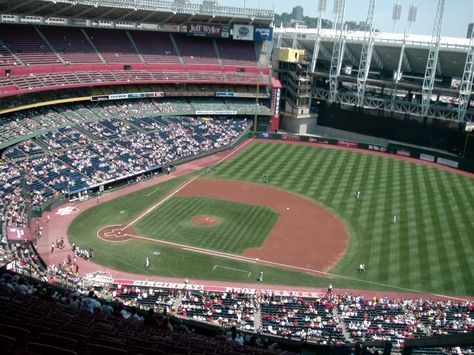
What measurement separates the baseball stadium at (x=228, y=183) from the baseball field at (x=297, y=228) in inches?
8.3

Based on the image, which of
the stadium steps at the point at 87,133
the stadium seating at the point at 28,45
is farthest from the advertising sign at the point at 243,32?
the stadium steps at the point at 87,133

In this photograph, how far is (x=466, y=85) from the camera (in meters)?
58.4

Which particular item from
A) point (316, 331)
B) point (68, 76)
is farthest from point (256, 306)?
point (68, 76)

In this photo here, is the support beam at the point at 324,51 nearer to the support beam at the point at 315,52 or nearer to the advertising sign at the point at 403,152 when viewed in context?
the support beam at the point at 315,52

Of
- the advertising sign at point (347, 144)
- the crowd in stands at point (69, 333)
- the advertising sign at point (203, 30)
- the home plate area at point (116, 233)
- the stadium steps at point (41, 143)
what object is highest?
the advertising sign at point (203, 30)

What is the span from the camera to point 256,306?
26328 mm

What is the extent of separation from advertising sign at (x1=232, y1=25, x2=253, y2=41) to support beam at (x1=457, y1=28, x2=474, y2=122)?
2940cm

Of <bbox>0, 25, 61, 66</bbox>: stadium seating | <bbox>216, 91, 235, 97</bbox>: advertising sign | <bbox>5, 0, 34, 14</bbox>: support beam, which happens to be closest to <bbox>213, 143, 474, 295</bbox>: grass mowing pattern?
<bbox>216, 91, 235, 97</bbox>: advertising sign

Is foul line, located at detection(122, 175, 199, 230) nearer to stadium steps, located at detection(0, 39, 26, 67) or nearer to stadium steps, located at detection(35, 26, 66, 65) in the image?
stadium steps, located at detection(35, 26, 66, 65)

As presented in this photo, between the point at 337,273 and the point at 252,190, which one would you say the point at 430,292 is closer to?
the point at 337,273

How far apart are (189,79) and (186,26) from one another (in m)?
8.17

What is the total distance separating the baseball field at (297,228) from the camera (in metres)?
31.6

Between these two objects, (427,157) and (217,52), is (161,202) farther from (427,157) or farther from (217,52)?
(217,52)

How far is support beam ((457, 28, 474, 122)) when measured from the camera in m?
57.4
